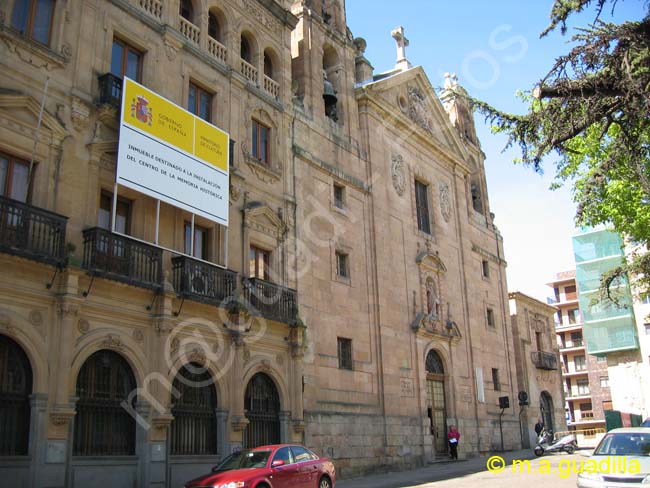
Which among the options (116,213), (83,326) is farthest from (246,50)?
(83,326)

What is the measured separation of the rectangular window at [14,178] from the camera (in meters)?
14.4

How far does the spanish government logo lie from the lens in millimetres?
17047

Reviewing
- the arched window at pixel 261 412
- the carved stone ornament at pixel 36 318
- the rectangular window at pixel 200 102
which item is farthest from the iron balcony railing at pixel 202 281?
the rectangular window at pixel 200 102

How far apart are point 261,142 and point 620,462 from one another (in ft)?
48.3

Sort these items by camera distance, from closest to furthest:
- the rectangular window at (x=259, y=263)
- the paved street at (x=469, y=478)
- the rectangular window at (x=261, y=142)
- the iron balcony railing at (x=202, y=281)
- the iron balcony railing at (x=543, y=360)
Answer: the iron balcony railing at (x=202, y=281) < the paved street at (x=469, y=478) < the rectangular window at (x=259, y=263) < the rectangular window at (x=261, y=142) < the iron balcony railing at (x=543, y=360)

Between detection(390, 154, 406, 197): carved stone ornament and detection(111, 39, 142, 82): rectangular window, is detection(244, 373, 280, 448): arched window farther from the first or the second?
detection(390, 154, 406, 197): carved stone ornament

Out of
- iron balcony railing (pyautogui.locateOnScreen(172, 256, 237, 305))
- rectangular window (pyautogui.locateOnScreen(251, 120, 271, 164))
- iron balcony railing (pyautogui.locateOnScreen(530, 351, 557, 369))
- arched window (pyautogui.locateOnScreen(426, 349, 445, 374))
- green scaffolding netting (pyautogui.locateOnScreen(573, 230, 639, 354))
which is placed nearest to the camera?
iron balcony railing (pyautogui.locateOnScreen(172, 256, 237, 305))

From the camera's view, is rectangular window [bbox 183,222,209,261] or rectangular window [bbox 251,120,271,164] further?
rectangular window [bbox 251,120,271,164]

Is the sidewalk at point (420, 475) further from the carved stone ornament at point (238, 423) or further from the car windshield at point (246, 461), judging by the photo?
the car windshield at point (246, 461)

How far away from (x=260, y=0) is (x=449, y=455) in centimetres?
2034

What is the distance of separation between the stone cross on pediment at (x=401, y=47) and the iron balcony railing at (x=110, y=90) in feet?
66.4

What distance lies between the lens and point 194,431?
1752cm

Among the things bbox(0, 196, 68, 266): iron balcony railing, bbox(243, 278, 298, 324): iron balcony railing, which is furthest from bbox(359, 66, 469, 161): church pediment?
bbox(0, 196, 68, 266): iron balcony railing

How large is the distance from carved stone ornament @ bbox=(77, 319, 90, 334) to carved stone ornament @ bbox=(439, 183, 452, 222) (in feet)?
73.6
